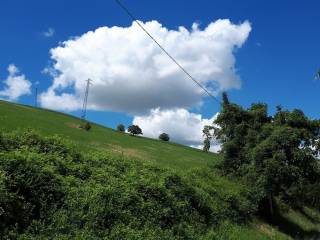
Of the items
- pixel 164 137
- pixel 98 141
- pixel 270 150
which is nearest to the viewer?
pixel 270 150

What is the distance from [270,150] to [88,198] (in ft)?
61.8

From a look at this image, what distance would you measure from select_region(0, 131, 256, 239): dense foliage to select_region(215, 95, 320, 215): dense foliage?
29.7 feet

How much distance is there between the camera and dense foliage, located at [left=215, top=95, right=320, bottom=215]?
97.0 ft

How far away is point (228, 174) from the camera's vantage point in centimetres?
3222

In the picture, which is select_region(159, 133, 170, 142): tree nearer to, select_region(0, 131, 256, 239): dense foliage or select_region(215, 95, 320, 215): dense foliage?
select_region(215, 95, 320, 215): dense foliage

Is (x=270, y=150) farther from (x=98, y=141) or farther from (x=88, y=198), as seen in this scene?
(x=98, y=141)

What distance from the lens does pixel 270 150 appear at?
29.8 meters

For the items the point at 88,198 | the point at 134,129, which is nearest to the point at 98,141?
the point at 134,129

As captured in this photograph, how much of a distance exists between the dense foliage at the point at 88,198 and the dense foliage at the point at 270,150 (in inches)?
356

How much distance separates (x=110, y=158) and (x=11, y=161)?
21.9 ft

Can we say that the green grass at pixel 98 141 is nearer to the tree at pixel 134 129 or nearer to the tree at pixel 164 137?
the tree at pixel 134 129

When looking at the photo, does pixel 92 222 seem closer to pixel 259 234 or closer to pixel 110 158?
pixel 110 158

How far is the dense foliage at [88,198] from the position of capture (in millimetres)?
11664

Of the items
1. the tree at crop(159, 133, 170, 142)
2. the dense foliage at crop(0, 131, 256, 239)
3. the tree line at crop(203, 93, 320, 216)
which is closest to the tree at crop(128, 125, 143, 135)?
the tree at crop(159, 133, 170, 142)
